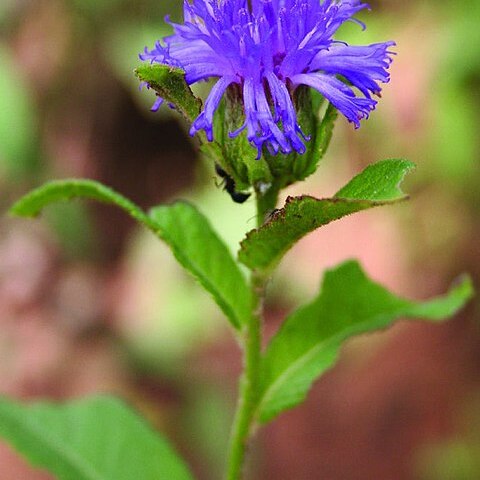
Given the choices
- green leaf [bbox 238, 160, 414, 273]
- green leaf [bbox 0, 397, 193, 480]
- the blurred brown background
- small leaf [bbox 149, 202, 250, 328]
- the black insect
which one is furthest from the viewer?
the blurred brown background

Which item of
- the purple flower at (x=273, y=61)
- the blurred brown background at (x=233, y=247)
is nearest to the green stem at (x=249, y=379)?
the purple flower at (x=273, y=61)

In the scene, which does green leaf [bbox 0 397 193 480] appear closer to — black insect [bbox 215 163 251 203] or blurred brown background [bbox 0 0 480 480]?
black insect [bbox 215 163 251 203]

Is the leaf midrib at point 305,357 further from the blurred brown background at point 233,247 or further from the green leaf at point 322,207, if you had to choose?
the blurred brown background at point 233,247

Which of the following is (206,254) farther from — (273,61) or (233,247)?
(233,247)

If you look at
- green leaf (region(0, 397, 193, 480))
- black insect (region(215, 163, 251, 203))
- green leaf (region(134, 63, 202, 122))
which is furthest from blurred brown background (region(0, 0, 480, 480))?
green leaf (region(134, 63, 202, 122))

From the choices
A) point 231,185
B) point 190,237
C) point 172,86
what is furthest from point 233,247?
point 172,86

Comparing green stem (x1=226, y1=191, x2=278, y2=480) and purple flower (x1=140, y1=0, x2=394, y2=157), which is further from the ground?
purple flower (x1=140, y1=0, x2=394, y2=157)
